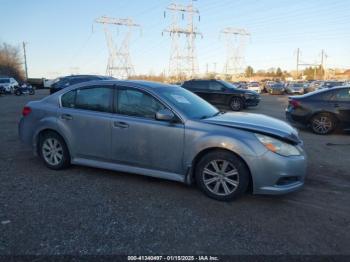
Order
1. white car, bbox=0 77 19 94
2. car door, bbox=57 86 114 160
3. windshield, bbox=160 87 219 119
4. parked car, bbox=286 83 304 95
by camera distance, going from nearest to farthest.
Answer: windshield, bbox=160 87 219 119 < car door, bbox=57 86 114 160 < white car, bbox=0 77 19 94 < parked car, bbox=286 83 304 95

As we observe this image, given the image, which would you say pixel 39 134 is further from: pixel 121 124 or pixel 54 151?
pixel 121 124

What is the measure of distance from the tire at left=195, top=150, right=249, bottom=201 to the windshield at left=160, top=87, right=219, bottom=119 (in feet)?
2.34

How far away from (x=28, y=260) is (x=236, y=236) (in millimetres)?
2020

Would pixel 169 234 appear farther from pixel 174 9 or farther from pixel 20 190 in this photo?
pixel 174 9

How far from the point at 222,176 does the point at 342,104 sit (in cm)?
674

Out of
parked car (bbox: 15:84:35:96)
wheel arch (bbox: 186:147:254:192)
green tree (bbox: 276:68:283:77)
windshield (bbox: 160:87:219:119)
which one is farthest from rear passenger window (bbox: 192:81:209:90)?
green tree (bbox: 276:68:283:77)

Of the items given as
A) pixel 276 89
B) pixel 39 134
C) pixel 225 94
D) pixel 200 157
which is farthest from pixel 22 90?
pixel 200 157

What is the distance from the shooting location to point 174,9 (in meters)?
54.7

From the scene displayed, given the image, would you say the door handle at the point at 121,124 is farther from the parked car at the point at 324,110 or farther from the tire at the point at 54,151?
the parked car at the point at 324,110

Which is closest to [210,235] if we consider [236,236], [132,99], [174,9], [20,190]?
[236,236]

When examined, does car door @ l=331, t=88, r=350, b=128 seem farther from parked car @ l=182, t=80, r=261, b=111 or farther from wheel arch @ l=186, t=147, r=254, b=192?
Answer: parked car @ l=182, t=80, r=261, b=111

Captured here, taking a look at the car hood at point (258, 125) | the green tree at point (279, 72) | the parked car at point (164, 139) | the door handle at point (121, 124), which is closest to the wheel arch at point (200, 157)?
the parked car at point (164, 139)

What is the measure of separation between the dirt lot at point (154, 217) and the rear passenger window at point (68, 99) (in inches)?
43.8

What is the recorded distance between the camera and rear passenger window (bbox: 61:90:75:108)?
17.6 ft
